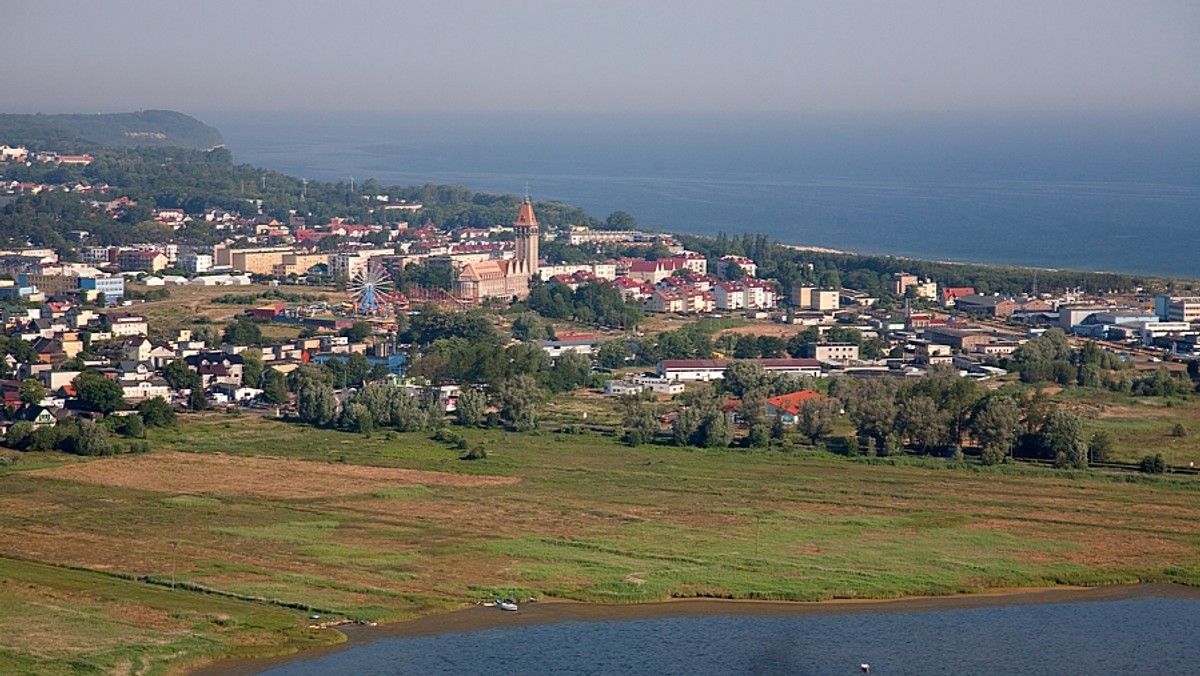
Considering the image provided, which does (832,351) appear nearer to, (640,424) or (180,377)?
(640,424)

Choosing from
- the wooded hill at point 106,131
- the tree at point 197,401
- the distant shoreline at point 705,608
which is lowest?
the tree at point 197,401

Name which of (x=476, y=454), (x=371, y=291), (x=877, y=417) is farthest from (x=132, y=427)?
(x=371, y=291)

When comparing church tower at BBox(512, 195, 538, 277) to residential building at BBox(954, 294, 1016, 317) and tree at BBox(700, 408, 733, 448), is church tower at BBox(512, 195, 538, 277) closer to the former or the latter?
residential building at BBox(954, 294, 1016, 317)

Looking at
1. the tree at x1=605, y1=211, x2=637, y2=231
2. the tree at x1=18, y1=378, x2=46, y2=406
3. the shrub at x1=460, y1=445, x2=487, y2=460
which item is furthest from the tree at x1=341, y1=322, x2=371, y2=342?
the tree at x1=605, y1=211, x2=637, y2=231

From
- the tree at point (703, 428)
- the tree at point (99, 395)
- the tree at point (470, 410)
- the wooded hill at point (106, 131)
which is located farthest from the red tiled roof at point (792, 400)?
the wooded hill at point (106, 131)

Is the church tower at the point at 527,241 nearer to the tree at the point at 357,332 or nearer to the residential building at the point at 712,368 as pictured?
the tree at the point at 357,332
